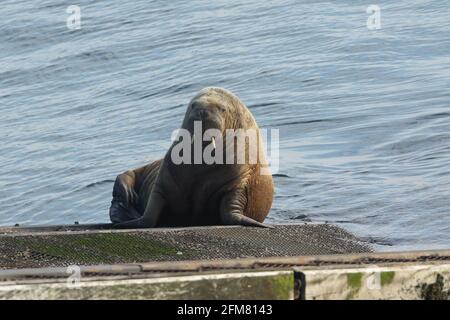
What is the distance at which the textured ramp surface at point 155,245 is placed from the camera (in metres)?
9.43

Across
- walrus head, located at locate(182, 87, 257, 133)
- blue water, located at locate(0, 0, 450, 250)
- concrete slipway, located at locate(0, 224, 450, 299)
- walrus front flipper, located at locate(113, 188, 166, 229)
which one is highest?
walrus head, located at locate(182, 87, 257, 133)

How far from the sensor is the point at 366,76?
24.6 m

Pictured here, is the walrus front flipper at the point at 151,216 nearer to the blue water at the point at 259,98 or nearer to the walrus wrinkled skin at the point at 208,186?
the walrus wrinkled skin at the point at 208,186

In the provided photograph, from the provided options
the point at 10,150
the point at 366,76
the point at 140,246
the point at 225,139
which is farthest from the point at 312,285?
the point at 366,76

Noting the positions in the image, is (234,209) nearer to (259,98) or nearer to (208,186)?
(208,186)

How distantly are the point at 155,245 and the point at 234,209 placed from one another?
5.24 ft

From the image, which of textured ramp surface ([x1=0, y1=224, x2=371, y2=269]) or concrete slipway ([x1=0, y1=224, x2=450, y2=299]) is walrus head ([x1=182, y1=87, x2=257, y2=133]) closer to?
textured ramp surface ([x1=0, y1=224, x2=371, y2=269])

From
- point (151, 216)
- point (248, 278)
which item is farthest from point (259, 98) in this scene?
point (248, 278)

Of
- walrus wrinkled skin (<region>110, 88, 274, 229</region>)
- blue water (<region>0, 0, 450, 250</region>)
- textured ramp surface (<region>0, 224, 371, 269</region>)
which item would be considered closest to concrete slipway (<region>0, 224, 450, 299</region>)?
textured ramp surface (<region>0, 224, 371, 269</region>)

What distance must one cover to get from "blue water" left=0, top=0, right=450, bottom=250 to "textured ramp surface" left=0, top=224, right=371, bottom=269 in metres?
2.70

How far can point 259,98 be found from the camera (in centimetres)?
2386

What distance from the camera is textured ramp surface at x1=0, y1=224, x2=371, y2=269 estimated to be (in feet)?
30.9

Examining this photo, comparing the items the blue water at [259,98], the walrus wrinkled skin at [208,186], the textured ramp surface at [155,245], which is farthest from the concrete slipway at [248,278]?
the blue water at [259,98]
